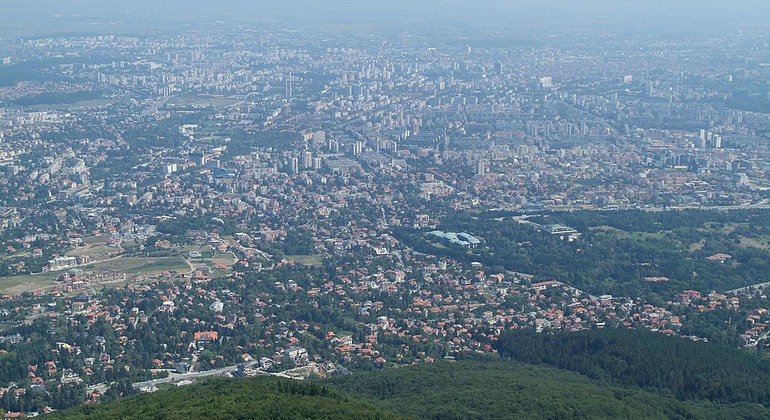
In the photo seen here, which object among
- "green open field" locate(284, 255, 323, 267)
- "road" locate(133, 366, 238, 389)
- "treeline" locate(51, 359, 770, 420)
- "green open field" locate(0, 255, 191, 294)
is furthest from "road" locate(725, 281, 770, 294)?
"green open field" locate(0, 255, 191, 294)

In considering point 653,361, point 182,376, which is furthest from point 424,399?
point 182,376

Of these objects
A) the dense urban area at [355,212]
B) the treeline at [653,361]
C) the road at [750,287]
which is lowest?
the dense urban area at [355,212]

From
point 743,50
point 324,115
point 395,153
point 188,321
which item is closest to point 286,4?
point 743,50

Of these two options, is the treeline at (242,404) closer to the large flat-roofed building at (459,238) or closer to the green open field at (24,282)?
the green open field at (24,282)

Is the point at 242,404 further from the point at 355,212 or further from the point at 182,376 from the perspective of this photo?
the point at 355,212

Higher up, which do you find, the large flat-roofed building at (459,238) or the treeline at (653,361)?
the treeline at (653,361)

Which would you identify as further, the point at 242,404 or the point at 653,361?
the point at 653,361

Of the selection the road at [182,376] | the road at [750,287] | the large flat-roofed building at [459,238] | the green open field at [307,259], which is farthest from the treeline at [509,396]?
the large flat-roofed building at [459,238]
